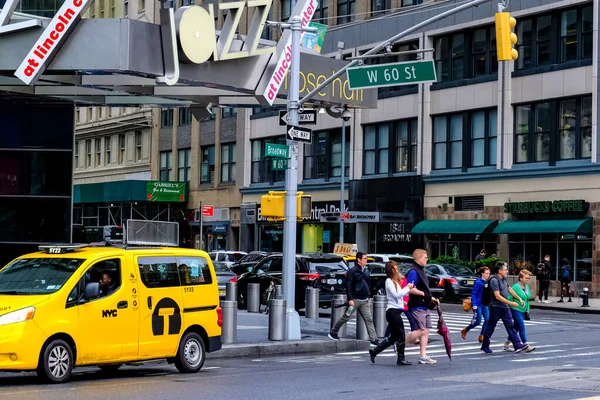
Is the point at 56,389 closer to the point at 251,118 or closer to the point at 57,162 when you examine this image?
the point at 57,162

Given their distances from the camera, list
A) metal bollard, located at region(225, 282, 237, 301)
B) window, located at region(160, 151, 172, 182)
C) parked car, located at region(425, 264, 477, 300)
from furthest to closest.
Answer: window, located at region(160, 151, 172, 182) < parked car, located at region(425, 264, 477, 300) < metal bollard, located at region(225, 282, 237, 301)

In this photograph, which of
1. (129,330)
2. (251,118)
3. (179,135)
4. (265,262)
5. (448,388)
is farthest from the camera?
(179,135)

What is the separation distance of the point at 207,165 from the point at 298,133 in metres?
49.8

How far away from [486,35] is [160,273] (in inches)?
1444

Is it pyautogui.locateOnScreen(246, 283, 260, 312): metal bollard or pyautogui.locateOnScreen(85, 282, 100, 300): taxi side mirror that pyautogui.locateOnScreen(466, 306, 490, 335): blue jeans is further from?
pyautogui.locateOnScreen(85, 282, 100, 300): taxi side mirror

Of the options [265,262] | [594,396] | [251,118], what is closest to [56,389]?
[594,396]

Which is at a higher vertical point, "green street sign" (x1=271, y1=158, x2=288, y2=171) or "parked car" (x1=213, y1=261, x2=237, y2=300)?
"green street sign" (x1=271, y1=158, x2=288, y2=171)

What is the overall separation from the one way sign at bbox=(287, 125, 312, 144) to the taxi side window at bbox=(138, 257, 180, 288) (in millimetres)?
6104

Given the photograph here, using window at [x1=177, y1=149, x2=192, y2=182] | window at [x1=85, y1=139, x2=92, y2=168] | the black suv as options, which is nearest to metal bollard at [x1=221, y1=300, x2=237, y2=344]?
the black suv

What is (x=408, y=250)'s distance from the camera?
179 feet

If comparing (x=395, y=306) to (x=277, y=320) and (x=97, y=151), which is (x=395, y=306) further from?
(x=97, y=151)

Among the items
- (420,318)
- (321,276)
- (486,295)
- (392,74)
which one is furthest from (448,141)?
(420,318)

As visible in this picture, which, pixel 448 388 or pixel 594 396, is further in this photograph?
pixel 448 388

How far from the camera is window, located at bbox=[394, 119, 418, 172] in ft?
178
